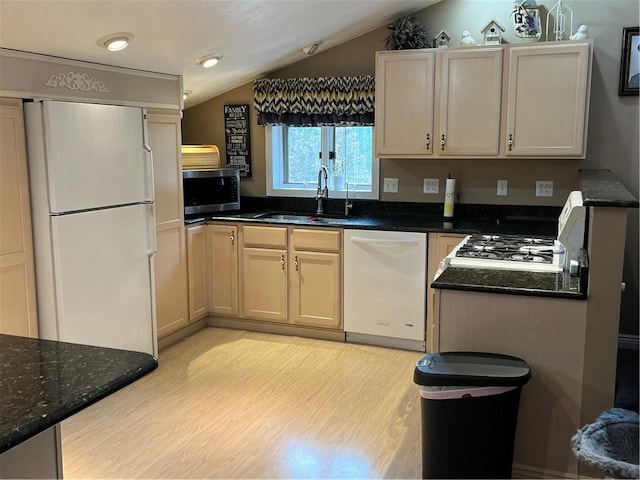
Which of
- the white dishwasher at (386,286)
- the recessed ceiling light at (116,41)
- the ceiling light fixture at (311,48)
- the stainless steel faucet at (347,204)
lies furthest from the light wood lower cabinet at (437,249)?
the recessed ceiling light at (116,41)

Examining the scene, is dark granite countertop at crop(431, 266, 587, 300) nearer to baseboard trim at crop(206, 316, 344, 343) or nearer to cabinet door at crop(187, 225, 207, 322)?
baseboard trim at crop(206, 316, 344, 343)

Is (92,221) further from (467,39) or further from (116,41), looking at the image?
(467,39)

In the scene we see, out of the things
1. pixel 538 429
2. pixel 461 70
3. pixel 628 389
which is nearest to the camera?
pixel 538 429

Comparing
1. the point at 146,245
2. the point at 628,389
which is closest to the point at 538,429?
the point at 628,389

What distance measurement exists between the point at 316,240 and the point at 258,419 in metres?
1.45

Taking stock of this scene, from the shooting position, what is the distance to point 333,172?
477cm

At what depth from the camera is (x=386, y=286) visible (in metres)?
4.07

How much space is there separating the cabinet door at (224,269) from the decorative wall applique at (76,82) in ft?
4.60

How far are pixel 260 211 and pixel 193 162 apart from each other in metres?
0.67

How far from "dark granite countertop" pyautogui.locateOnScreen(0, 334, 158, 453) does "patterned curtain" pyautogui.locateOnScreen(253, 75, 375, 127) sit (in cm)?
325

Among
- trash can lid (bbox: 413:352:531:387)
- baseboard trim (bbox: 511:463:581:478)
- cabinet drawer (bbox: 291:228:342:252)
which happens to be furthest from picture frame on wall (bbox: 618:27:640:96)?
baseboard trim (bbox: 511:463:581:478)

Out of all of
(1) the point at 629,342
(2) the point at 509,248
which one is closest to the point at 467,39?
(2) the point at 509,248

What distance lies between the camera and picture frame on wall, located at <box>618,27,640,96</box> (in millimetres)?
3838

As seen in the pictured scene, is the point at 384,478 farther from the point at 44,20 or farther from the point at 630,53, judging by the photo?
the point at 630,53
